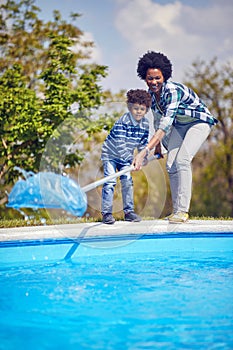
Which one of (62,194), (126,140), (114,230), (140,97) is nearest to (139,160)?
(126,140)

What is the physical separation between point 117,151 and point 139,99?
45 centimetres

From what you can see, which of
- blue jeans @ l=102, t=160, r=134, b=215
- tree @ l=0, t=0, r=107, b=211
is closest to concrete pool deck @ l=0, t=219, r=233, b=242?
blue jeans @ l=102, t=160, r=134, b=215

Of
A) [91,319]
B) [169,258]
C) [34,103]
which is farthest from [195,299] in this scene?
[34,103]

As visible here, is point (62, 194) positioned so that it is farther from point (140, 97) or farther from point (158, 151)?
point (158, 151)

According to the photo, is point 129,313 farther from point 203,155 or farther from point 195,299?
point 203,155

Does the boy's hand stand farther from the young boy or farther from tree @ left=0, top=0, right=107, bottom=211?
tree @ left=0, top=0, right=107, bottom=211

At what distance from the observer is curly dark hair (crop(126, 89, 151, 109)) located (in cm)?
384

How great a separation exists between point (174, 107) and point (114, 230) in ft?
3.77

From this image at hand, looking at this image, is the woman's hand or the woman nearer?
the woman's hand

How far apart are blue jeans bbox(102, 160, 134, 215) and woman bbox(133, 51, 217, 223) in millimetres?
400

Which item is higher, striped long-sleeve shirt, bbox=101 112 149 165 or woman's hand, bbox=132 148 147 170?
striped long-sleeve shirt, bbox=101 112 149 165

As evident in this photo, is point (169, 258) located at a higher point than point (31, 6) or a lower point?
lower

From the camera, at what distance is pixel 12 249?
4117 mm

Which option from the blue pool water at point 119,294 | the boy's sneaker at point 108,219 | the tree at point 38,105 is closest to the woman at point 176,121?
the blue pool water at point 119,294
